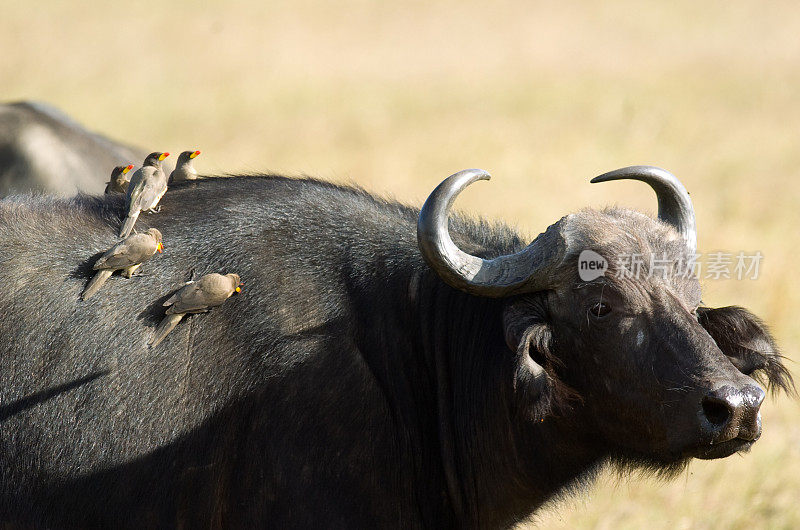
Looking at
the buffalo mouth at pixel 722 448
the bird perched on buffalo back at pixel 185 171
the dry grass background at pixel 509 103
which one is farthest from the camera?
the dry grass background at pixel 509 103

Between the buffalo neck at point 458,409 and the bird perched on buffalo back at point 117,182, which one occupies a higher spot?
the bird perched on buffalo back at point 117,182

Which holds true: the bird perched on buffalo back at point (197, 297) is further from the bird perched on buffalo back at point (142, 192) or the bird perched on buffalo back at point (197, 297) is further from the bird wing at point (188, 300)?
the bird perched on buffalo back at point (142, 192)

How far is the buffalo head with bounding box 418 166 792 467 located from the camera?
405 centimetres

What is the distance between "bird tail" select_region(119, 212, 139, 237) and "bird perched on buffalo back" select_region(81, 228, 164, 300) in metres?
0.07

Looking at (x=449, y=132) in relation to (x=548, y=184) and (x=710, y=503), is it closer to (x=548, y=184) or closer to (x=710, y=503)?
(x=548, y=184)

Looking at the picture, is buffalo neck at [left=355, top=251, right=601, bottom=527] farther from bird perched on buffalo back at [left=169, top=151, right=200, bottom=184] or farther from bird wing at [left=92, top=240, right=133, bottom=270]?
bird perched on buffalo back at [left=169, top=151, right=200, bottom=184]

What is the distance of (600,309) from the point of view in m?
4.23

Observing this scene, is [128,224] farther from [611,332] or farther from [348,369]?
[611,332]

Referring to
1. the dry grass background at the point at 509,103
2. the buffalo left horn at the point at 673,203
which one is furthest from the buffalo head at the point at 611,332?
the dry grass background at the point at 509,103

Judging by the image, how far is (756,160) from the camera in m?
17.1

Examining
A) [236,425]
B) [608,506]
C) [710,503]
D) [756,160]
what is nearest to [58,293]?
[236,425]

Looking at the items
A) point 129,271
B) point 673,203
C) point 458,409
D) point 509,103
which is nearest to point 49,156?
point 129,271

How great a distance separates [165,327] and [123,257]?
36 centimetres

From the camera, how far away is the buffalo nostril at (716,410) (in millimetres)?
3902
